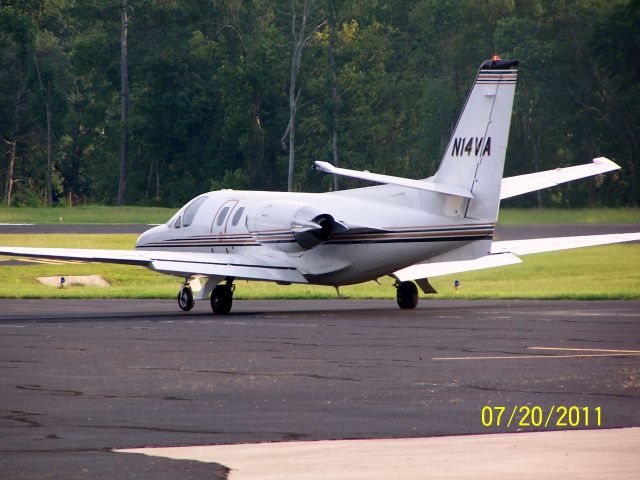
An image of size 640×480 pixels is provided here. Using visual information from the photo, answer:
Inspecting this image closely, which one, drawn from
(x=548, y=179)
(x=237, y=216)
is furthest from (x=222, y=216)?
(x=548, y=179)

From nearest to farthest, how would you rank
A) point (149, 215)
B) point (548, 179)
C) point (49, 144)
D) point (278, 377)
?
point (278, 377), point (548, 179), point (149, 215), point (49, 144)

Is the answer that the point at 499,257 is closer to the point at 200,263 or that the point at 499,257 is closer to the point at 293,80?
the point at 200,263

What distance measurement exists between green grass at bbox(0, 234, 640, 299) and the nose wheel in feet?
23.3

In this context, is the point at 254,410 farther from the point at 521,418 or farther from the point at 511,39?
the point at 511,39

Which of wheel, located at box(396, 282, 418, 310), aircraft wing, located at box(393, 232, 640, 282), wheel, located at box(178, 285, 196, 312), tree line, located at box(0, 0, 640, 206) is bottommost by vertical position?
wheel, located at box(178, 285, 196, 312)

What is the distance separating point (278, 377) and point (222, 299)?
13.2 metres

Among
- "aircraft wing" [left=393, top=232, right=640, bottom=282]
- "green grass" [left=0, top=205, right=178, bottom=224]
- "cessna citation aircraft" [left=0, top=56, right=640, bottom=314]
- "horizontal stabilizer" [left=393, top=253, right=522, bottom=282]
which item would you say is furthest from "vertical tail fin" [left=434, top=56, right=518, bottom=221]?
"green grass" [left=0, top=205, right=178, bottom=224]

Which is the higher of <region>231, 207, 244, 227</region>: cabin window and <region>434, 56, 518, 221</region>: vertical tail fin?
<region>434, 56, 518, 221</region>: vertical tail fin

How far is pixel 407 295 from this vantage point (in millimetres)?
30984

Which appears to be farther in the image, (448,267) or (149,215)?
(149,215)

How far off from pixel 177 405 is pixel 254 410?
951mm

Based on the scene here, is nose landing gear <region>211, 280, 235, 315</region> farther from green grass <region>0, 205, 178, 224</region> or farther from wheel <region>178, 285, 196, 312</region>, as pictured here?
green grass <region>0, 205, 178, 224</region>

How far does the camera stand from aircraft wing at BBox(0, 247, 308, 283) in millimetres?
29047
